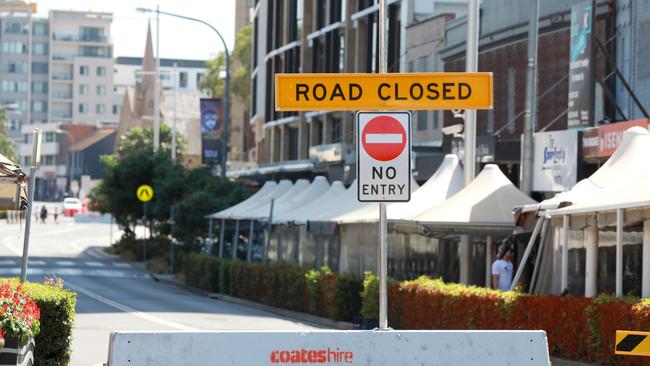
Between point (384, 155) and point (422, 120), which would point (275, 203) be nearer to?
point (422, 120)

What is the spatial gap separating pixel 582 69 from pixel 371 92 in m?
20.2

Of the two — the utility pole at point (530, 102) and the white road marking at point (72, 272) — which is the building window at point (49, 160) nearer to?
the white road marking at point (72, 272)

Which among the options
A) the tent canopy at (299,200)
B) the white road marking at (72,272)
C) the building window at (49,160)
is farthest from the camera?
the building window at (49,160)

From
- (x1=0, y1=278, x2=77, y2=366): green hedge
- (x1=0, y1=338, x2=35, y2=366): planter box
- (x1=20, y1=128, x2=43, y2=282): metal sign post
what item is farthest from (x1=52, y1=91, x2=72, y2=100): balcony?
(x1=0, y1=338, x2=35, y2=366): planter box

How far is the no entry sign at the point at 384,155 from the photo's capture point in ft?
40.0

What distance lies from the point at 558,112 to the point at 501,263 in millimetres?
11960

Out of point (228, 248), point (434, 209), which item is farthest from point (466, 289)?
point (228, 248)

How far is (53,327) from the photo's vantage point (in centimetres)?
1703

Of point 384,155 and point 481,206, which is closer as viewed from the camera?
point 384,155

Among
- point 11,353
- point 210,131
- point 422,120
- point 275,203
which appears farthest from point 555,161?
point 210,131

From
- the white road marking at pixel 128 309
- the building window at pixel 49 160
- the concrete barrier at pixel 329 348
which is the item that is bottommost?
the white road marking at pixel 128 309

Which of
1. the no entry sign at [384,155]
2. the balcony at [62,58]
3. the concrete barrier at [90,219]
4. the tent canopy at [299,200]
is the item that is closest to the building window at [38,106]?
the balcony at [62,58]

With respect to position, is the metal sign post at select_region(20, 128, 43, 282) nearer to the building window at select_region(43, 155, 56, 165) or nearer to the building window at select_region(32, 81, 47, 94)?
the building window at select_region(43, 155, 56, 165)

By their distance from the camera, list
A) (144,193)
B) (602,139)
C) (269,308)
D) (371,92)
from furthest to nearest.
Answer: (144,193)
(269,308)
(602,139)
(371,92)
